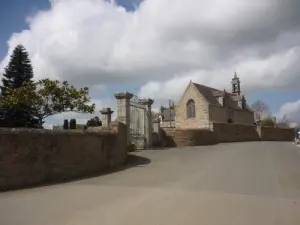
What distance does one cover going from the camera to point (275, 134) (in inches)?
2405

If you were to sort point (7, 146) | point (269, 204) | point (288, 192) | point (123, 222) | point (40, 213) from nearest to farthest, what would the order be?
point (123, 222) → point (40, 213) → point (269, 204) → point (288, 192) → point (7, 146)

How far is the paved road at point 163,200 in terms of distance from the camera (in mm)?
6930

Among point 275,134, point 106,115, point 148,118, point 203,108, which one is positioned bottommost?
point 275,134

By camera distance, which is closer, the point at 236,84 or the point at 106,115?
the point at 106,115

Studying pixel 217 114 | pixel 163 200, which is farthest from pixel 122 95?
pixel 217 114

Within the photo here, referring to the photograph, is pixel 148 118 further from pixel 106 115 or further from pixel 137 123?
pixel 106 115

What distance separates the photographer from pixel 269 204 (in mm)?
8352

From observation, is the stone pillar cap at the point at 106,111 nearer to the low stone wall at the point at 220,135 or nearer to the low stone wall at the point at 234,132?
the low stone wall at the point at 220,135

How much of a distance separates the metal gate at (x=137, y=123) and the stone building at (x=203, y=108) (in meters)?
27.0

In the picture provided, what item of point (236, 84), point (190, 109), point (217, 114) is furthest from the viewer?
point (236, 84)

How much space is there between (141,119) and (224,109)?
38354mm

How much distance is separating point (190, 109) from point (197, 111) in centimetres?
172

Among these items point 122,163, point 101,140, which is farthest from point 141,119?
point 101,140

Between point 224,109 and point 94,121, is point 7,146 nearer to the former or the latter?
point 94,121
